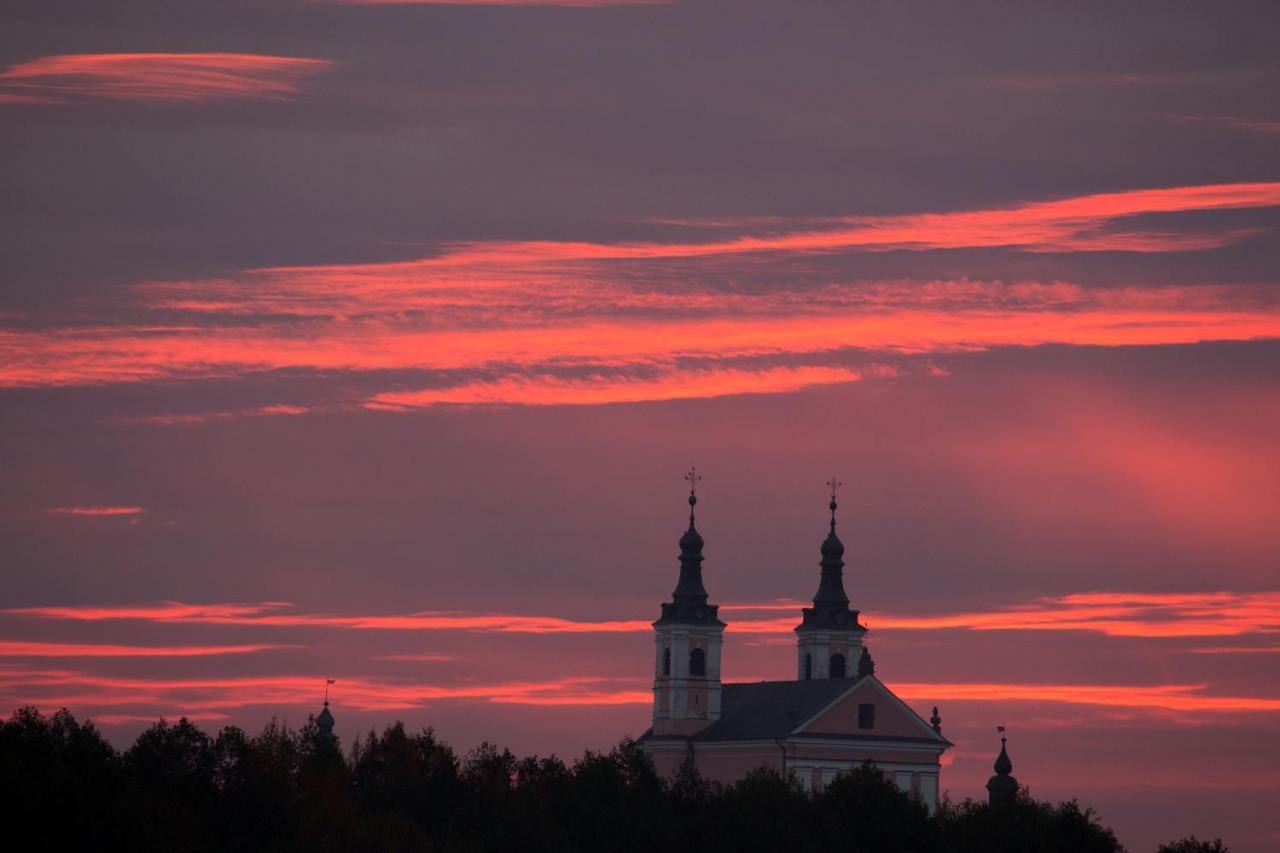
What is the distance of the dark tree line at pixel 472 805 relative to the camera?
456 ft

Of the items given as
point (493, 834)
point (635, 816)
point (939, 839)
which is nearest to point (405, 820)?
point (493, 834)

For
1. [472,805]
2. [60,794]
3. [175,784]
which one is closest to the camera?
[60,794]

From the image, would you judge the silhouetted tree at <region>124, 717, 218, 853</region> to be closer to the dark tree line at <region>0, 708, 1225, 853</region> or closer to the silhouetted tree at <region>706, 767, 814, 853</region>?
the dark tree line at <region>0, 708, 1225, 853</region>

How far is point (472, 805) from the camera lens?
15838 centimetres

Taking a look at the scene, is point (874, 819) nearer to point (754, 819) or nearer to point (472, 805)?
point (754, 819)

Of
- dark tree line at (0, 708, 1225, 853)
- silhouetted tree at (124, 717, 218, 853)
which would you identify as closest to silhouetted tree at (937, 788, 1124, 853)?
dark tree line at (0, 708, 1225, 853)

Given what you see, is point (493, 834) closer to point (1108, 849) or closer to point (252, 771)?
point (252, 771)

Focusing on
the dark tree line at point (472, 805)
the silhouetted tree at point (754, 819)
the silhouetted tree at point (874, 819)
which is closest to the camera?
the dark tree line at point (472, 805)

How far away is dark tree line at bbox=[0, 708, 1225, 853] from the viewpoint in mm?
139000

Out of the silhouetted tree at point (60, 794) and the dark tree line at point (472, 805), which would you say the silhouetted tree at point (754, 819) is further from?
the silhouetted tree at point (60, 794)

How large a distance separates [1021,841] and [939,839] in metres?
3.81

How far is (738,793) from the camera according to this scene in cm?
16875

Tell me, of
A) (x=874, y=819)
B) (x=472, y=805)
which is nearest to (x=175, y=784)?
(x=472, y=805)

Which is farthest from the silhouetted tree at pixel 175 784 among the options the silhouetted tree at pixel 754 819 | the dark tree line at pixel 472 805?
the silhouetted tree at pixel 754 819
